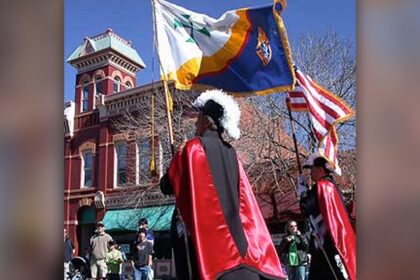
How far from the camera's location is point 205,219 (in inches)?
76.1

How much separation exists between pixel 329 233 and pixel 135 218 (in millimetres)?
4066

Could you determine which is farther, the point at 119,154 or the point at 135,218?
the point at 135,218

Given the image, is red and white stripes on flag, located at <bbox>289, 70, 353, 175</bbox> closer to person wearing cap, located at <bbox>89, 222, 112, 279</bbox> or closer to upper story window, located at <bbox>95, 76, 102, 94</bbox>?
person wearing cap, located at <bbox>89, 222, 112, 279</bbox>

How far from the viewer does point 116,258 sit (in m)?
4.86

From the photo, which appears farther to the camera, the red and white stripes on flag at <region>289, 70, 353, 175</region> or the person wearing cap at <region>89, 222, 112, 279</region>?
the person wearing cap at <region>89, 222, 112, 279</region>

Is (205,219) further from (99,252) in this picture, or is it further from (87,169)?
(87,169)

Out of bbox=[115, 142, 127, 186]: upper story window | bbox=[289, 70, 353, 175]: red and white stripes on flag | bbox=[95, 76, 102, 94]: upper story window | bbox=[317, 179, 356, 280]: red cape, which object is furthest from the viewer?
bbox=[115, 142, 127, 186]: upper story window

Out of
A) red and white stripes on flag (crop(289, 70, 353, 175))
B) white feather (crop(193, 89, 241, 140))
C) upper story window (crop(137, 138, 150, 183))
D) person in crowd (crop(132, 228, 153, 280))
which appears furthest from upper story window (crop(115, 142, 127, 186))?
white feather (crop(193, 89, 241, 140))

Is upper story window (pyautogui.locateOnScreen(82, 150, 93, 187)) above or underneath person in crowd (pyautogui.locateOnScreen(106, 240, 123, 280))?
above

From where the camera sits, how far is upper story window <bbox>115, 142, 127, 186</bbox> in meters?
5.89

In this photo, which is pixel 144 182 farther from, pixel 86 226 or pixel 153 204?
pixel 86 226

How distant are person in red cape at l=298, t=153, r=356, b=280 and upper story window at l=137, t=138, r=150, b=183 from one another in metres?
3.53

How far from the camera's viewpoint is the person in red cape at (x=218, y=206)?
75.7 inches

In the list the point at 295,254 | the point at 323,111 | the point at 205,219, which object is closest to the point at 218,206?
the point at 205,219
